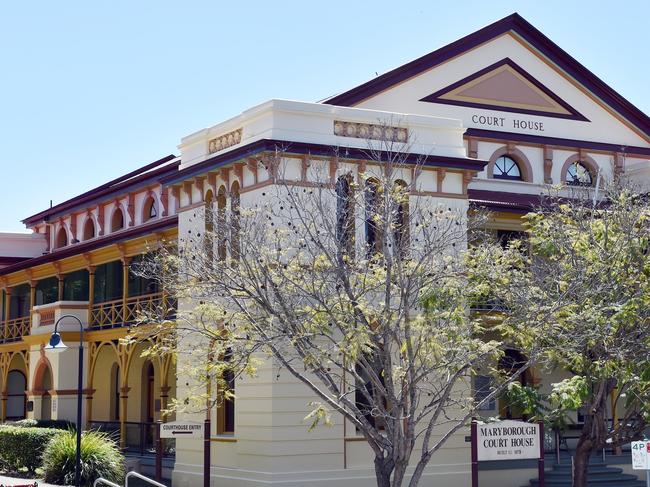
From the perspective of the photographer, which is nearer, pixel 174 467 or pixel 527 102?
pixel 174 467

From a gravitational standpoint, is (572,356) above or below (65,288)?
below

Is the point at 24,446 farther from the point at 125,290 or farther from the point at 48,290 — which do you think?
the point at 48,290

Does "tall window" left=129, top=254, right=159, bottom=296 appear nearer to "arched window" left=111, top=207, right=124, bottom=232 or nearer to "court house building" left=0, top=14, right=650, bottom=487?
"court house building" left=0, top=14, right=650, bottom=487

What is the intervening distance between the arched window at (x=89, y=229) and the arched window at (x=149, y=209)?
525cm

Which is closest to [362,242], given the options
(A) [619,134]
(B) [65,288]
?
(A) [619,134]

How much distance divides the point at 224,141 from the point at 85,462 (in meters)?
8.30

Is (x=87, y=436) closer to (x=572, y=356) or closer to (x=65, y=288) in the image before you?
(x=572, y=356)

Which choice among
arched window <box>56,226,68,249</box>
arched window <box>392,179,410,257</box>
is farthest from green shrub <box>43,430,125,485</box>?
arched window <box>56,226,68,249</box>

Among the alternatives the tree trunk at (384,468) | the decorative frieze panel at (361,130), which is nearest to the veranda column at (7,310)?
the decorative frieze panel at (361,130)

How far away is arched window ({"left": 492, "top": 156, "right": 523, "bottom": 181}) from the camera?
3288cm

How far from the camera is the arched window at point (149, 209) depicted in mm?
39094

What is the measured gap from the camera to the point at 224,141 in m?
28.1

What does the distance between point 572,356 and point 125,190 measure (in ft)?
73.2

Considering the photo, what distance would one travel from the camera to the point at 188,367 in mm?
23328
